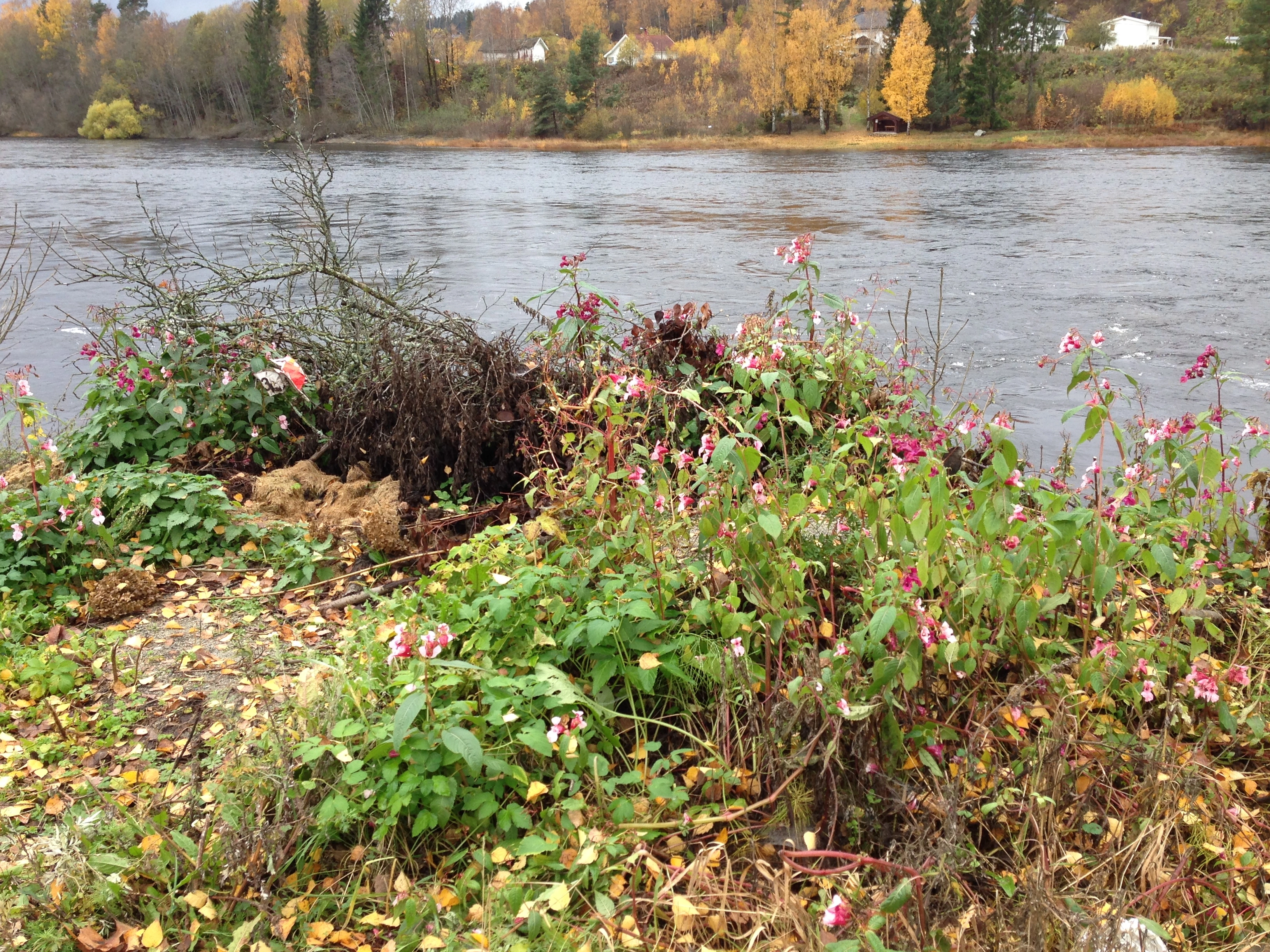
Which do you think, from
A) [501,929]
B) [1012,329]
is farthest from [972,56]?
[501,929]

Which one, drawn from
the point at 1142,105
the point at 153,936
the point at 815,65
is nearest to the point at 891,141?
the point at 815,65

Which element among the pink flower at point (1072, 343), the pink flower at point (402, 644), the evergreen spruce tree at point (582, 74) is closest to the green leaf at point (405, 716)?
the pink flower at point (402, 644)

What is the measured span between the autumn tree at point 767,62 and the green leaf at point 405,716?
57.3m

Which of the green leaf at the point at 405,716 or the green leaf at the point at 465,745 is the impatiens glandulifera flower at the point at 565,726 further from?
the green leaf at the point at 405,716

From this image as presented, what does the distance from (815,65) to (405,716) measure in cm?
5947

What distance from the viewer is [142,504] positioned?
3.98 metres

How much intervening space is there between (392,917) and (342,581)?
1.89m

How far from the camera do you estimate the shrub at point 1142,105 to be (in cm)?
4459

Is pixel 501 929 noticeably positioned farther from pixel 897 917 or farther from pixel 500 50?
pixel 500 50

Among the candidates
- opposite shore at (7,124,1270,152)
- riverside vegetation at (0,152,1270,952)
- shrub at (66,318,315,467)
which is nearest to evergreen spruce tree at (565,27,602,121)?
opposite shore at (7,124,1270,152)

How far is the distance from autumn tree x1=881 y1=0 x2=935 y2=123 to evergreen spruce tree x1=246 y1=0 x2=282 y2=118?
45991mm

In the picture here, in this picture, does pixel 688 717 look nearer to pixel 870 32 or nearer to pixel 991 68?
pixel 991 68

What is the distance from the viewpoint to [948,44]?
55.3 metres

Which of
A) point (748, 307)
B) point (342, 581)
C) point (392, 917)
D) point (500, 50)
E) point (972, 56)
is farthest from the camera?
point (500, 50)
